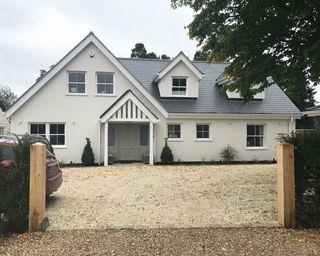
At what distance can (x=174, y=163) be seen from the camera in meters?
21.3

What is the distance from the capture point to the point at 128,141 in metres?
21.9

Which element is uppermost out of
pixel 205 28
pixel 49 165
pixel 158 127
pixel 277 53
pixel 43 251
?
pixel 205 28

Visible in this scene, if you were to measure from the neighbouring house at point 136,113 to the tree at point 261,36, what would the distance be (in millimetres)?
9232

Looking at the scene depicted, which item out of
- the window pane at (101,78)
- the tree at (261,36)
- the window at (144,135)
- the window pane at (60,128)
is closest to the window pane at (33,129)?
the window pane at (60,128)

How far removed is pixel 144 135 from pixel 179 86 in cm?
383

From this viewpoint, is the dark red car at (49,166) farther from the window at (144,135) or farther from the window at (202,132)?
the window at (202,132)

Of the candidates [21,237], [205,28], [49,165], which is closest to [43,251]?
[21,237]

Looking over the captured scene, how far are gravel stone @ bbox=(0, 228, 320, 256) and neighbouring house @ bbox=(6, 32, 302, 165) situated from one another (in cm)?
1384

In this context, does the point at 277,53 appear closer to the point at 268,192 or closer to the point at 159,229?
the point at 268,192

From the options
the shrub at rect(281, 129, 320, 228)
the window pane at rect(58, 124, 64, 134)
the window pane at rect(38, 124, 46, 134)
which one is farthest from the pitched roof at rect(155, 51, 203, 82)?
the shrub at rect(281, 129, 320, 228)

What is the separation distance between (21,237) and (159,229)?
242 centimetres

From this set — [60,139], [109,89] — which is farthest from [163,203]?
[109,89]

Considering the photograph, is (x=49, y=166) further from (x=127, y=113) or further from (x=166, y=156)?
(x=166, y=156)

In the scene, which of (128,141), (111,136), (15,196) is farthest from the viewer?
(128,141)
